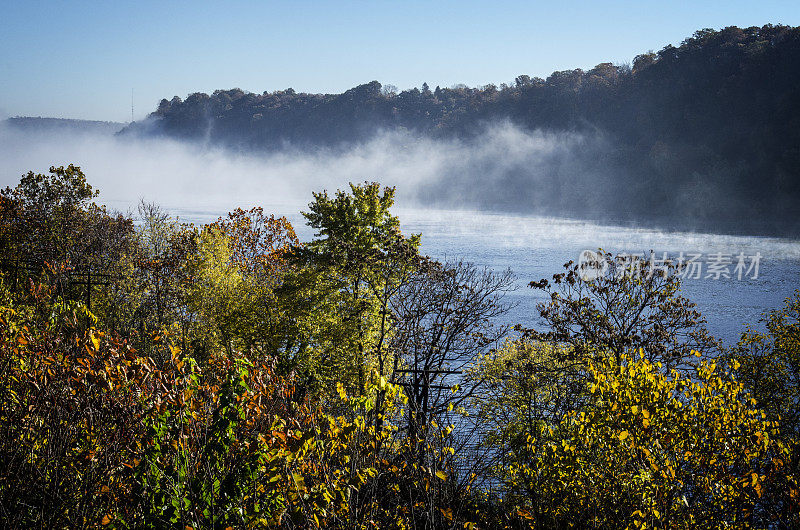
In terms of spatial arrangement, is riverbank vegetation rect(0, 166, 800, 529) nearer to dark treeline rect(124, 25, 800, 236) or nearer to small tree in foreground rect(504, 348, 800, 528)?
small tree in foreground rect(504, 348, 800, 528)

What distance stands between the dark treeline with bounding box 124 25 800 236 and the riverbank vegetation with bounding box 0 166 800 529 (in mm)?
111003

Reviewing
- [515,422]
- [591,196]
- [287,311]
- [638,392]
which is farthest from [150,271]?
[591,196]

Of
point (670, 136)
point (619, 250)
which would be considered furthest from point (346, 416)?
point (670, 136)

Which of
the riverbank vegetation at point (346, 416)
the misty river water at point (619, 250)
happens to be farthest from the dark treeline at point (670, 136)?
the riverbank vegetation at point (346, 416)

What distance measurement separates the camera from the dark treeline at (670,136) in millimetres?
137000

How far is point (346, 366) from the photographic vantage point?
2581 centimetres

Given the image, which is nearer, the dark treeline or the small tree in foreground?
the small tree in foreground

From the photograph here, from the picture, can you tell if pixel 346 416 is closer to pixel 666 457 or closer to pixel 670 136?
pixel 666 457

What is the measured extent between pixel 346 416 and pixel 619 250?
90586mm

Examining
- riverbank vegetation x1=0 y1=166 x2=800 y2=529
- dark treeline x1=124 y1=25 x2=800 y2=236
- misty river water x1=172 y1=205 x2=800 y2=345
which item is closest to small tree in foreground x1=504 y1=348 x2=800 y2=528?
riverbank vegetation x1=0 y1=166 x2=800 y2=529

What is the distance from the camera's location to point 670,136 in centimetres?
15975

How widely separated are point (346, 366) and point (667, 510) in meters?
18.9

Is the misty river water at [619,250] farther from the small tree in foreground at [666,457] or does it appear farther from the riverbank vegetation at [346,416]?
the small tree in foreground at [666,457]

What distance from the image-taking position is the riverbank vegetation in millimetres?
6449
